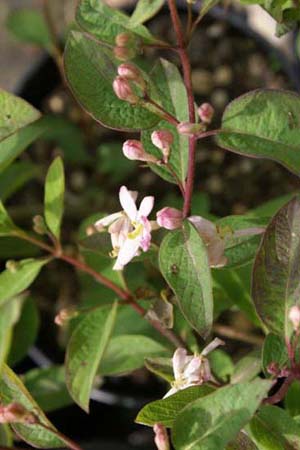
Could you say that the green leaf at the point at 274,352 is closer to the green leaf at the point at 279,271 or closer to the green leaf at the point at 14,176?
the green leaf at the point at 279,271

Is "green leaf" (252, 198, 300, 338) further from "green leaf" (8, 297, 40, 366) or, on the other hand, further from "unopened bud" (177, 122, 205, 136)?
"green leaf" (8, 297, 40, 366)

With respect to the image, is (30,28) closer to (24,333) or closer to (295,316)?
(24,333)

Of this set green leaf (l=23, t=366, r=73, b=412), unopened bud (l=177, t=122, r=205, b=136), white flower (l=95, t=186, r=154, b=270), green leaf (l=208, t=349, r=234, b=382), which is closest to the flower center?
white flower (l=95, t=186, r=154, b=270)

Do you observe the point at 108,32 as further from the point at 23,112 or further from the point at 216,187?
the point at 216,187

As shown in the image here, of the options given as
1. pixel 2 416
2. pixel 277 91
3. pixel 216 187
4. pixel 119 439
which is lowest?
pixel 119 439

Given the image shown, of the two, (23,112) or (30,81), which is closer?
(23,112)

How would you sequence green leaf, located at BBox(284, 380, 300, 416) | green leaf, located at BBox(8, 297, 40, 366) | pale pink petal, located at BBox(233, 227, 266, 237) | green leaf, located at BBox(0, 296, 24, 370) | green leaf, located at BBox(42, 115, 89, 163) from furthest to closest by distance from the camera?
green leaf, located at BBox(42, 115, 89, 163) → green leaf, located at BBox(8, 297, 40, 366) → green leaf, located at BBox(284, 380, 300, 416) → pale pink petal, located at BBox(233, 227, 266, 237) → green leaf, located at BBox(0, 296, 24, 370)

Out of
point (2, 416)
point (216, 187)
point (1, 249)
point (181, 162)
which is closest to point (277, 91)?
point (181, 162)

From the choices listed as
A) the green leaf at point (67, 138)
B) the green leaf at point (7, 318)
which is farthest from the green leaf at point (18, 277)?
the green leaf at point (67, 138)
